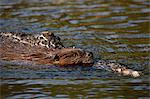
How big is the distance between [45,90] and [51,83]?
371mm

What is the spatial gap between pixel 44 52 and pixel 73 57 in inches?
23.0

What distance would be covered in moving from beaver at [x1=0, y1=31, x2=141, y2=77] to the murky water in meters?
0.20

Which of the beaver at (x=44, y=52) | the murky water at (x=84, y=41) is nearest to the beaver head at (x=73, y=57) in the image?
the beaver at (x=44, y=52)

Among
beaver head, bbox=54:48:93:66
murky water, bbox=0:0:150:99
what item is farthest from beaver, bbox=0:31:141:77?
murky water, bbox=0:0:150:99

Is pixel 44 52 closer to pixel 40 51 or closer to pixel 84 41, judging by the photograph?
pixel 40 51

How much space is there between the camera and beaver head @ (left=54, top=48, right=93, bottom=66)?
9711mm

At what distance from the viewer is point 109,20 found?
44.2 ft

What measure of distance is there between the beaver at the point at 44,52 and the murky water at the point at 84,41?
0.20 m

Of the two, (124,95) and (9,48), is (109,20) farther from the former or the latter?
(124,95)

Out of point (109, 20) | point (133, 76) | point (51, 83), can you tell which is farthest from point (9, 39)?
point (109, 20)

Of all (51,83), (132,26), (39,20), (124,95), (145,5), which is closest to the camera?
(124,95)

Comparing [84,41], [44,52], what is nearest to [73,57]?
[44,52]

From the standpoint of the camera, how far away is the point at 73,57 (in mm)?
9758

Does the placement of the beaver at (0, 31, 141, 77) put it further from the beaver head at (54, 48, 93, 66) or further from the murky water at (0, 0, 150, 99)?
the murky water at (0, 0, 150, 99)
